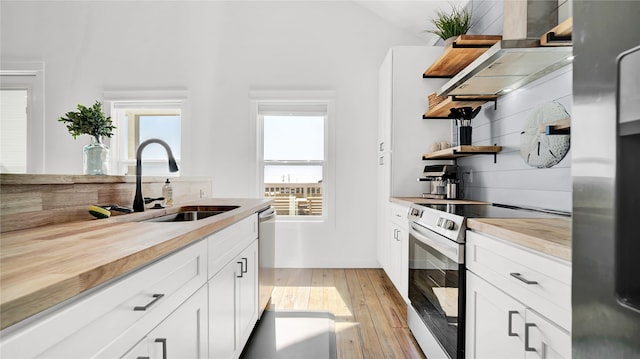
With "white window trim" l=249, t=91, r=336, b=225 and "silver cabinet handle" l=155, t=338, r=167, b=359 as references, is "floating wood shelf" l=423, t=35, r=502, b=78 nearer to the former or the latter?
"white window trim" l=249, t=91, r=336, b=225

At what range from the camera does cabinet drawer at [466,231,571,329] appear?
914 millimetres

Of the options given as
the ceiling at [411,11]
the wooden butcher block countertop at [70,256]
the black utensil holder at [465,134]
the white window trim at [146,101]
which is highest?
the ceiling at [411,11]

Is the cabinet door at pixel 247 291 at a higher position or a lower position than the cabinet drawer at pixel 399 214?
lower

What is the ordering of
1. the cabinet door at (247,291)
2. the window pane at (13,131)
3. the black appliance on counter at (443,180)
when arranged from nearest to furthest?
the cabinet door at (247,291) → the black appliance on counter at (443,180) → the window pane at (13,131)

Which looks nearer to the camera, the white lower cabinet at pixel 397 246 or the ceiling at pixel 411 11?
the white lower cabinet at pixel 397 246

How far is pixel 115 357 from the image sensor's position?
0.70 meters

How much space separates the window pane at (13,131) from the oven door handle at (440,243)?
475cm

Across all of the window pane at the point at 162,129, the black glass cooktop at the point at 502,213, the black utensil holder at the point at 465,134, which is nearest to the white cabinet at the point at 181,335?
the black glass cooktop at the point at 502,213

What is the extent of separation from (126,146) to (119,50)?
1.19 metres

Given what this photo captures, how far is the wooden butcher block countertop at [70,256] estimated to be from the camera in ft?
1.65

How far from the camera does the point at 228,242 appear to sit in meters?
1.58

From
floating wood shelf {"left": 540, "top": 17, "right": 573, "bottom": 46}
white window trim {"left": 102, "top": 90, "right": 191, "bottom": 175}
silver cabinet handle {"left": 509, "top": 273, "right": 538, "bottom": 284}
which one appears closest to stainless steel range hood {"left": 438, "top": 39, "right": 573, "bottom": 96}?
floating wood shelf {"left": 540, "top": 17, "right": 573, "bottom": 46}

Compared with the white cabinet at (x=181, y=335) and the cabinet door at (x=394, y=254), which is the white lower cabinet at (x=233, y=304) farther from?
the cabinet door at (x=394, y=254)

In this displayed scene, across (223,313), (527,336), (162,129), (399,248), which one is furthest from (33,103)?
(527,336)
